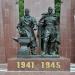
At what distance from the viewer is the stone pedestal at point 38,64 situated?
1941 centimetres

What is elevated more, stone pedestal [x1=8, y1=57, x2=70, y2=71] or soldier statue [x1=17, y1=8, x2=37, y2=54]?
soldier statue [x1=17, y1=8, x2=37, y2=54]

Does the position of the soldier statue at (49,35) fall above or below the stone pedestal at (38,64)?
above

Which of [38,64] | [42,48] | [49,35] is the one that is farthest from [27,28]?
[38,64]

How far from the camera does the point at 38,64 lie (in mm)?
19422

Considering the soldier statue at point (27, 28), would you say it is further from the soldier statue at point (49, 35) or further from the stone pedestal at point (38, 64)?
the stone pedestal at point (38, 64)

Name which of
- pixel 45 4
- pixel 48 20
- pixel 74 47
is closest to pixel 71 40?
pixel 74 47

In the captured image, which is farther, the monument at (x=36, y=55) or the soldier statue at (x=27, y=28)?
the soldier statue at (x=27, y=28)

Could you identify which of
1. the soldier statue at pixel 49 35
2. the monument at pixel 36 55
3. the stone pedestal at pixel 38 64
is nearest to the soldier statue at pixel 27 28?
the monument at pixel 36 55

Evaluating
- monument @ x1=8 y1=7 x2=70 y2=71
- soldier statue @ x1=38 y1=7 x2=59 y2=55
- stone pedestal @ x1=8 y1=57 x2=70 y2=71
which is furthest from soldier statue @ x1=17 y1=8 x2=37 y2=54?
stone pedestal @ x1=8 y1=57 x2=70 y2=71

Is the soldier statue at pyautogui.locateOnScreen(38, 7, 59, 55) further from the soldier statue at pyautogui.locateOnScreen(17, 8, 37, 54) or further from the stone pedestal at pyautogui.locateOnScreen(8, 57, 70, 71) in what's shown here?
the stone pedestal at pyautogui.locateOnScreen(8, 57, 70, 71)

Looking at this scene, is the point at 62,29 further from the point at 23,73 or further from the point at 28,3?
the point at 23,73

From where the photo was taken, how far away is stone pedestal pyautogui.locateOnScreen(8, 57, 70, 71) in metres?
19.4

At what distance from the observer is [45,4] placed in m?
26.0

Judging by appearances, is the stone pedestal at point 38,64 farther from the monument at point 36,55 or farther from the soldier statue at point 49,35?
the soldier statue at point 49,35
